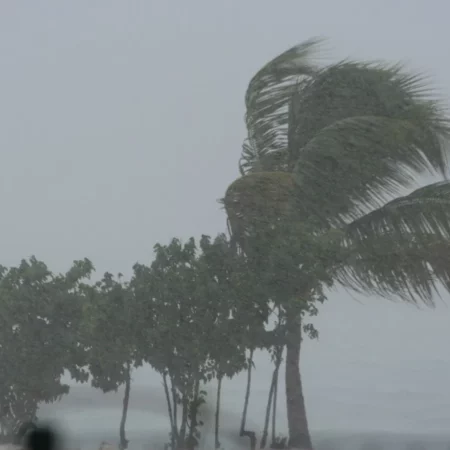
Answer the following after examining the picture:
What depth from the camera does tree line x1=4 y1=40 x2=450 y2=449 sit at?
26.5m

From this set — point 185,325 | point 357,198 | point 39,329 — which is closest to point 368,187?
point 357,198

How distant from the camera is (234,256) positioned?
27875 millimetres

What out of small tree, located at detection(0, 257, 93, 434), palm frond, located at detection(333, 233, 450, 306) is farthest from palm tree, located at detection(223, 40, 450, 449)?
small tree, located at detection(0, 257, 93, 434)

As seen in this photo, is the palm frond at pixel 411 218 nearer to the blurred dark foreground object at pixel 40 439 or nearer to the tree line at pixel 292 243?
the tree line at pixel 292 243

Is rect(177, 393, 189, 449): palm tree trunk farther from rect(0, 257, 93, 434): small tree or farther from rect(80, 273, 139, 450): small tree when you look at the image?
rect(0, 257, 93, 434): small tree

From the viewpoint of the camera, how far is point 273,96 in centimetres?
2936

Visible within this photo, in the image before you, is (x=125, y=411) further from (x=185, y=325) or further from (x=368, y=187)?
(x=368, y=187)

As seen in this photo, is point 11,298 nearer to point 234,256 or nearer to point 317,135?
point 234,256

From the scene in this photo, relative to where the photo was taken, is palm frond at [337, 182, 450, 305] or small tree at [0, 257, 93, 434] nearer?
palm frond at [337, 182, 450, 305]

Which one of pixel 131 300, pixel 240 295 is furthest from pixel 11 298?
pixel 240 295

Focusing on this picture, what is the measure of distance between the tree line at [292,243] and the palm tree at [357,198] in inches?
1.1

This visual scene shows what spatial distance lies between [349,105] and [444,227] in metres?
3.86

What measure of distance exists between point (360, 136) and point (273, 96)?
3.42 metres

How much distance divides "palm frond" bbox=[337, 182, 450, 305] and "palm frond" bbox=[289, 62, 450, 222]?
1.47ft
